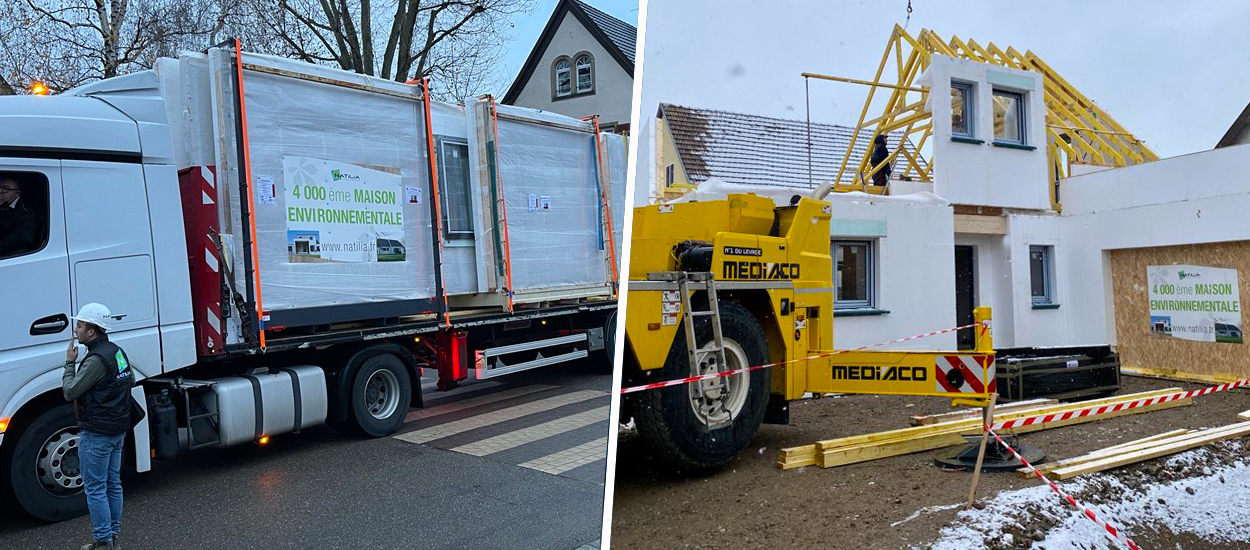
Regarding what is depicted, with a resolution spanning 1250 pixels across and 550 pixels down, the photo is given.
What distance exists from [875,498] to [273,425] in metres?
3.81

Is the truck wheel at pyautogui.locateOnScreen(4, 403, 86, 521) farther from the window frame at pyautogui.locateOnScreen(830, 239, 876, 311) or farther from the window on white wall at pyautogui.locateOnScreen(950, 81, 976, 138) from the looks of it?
the window on white wall at pyautogui.locateOnScreen(950, 81, 976, 138)

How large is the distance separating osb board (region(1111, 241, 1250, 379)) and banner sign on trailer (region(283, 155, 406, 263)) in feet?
12.1

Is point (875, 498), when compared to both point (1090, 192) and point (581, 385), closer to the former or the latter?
point (1090, 192)

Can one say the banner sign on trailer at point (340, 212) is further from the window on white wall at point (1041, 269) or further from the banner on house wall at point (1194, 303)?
the banner on house wall at point (1194, 303)

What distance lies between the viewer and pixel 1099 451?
2383 mm

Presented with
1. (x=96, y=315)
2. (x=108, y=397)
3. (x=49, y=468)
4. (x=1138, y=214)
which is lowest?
(x=49, y=468)

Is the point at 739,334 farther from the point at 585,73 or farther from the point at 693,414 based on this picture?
the point at 585,73

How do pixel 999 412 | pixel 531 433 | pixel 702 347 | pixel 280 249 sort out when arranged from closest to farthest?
pixel 702 347 < pixel 999 412 < pixel 280 249 < pixel 531 433

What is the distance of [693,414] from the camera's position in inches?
79.3

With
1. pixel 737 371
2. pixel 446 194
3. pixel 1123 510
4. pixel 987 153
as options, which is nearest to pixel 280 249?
pixel 446 194

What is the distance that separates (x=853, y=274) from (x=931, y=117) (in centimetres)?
50

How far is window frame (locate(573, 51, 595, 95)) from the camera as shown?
8.80ft

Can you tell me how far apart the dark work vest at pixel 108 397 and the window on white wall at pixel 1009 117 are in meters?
2.91

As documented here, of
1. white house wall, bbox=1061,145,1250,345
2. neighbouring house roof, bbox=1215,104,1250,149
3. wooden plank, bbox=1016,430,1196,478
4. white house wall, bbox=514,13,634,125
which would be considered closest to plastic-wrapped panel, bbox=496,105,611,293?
white house wall, bbox=514,13,634,125
